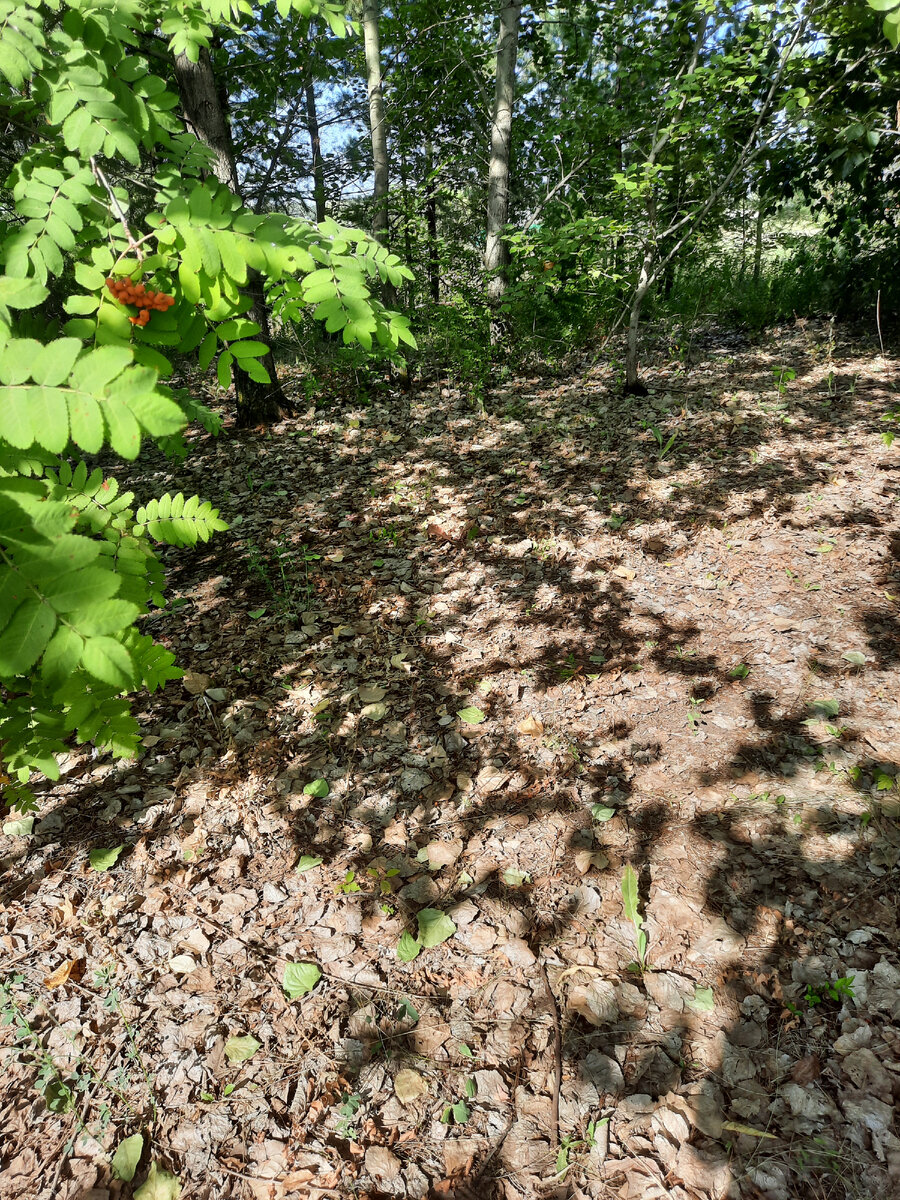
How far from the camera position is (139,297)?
65.5 inches

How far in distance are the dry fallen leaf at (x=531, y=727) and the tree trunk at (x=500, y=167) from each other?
5176mm

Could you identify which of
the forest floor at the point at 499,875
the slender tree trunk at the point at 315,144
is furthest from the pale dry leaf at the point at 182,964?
the slender tree trunk at the point at 315,144

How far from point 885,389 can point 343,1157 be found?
6.95 m

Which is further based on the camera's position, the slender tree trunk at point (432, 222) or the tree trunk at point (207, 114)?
the slender tree trunk at point (432, 222)

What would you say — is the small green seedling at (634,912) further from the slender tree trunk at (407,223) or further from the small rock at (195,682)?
the slender tree trunk at (407,223)

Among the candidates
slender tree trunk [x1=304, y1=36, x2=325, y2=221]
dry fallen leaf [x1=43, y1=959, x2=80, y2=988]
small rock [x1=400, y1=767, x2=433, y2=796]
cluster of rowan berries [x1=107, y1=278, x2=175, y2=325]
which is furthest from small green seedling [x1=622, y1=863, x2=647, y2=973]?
slender tree trunk [x1=304, y1=36, x2=325, y2=221]

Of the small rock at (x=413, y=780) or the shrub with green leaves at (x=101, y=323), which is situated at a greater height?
the shrub with green leaves at (x=101, y=323)

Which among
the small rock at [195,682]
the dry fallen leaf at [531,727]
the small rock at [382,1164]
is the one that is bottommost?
the small rock at [382,1164]

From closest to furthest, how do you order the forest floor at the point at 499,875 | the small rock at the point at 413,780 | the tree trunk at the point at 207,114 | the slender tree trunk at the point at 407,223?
1. the forest floor at the point at 499,875
2. the small rock at the point at 413,780
3. the tree trunk at the point at 207,114
4. the slender tree trunk at the point at 407,223

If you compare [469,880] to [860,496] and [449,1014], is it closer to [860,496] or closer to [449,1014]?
[449,1014]

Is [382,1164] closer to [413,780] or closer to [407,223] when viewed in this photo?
[413,780]

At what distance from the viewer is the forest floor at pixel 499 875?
175cm

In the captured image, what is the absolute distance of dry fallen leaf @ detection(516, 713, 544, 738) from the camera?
9.98 ft

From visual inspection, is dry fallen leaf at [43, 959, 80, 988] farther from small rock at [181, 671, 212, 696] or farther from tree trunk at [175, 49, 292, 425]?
tree trunk at [175, 49, 292, 425]
